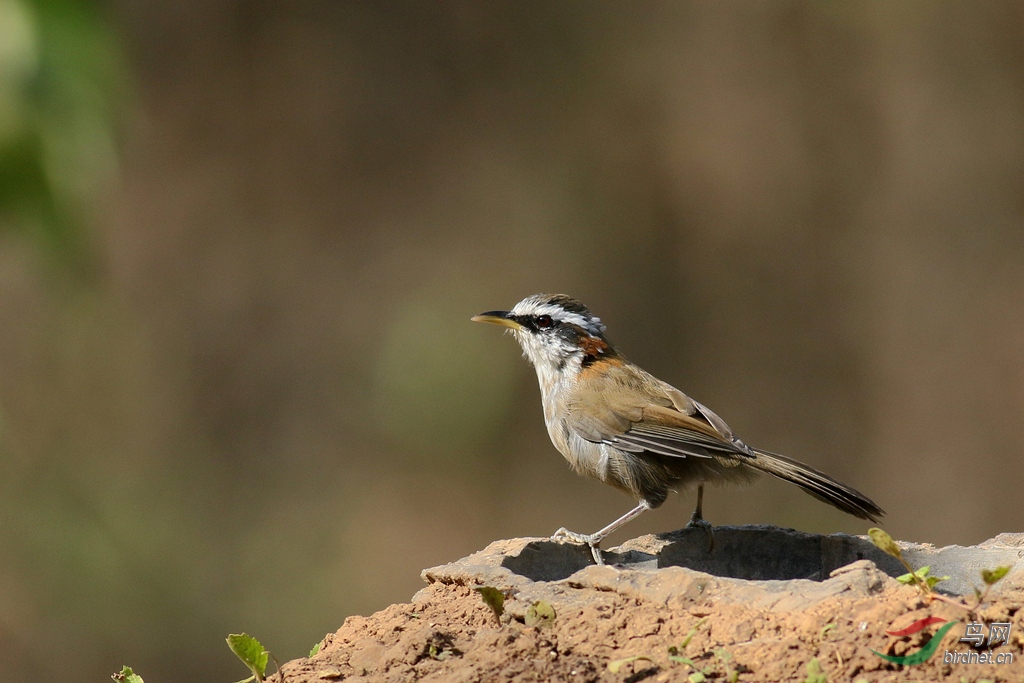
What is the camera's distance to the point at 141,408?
12234 mm

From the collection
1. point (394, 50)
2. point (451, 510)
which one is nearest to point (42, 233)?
point (451, 510)

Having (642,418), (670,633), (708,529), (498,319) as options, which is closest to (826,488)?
(708,529)

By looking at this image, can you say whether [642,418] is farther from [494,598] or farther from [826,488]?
[494,598]

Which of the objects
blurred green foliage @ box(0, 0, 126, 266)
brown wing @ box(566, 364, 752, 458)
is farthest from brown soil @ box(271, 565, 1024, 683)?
blurred green foliage @ box(0, 0, 126, 266)

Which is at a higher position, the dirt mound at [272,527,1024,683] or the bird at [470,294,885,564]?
the bird at [470,294,885,564]

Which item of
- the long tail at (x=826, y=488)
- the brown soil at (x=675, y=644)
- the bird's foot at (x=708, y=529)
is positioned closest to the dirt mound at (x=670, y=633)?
the brown soil at (x=675, y=644)

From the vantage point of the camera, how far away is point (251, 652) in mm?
2951

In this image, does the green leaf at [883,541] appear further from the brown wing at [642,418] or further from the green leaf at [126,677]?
the green leaf at [126,677]

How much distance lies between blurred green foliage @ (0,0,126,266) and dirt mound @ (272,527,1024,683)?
9.66 ft

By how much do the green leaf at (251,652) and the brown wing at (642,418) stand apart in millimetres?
2261

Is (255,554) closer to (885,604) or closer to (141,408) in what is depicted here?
(141,408)

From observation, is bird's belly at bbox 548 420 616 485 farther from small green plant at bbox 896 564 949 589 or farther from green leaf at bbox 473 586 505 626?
small green plant at bbox 896 564 949 589

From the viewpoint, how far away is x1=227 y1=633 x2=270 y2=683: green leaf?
2924mm

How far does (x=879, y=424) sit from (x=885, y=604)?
1015 cm
